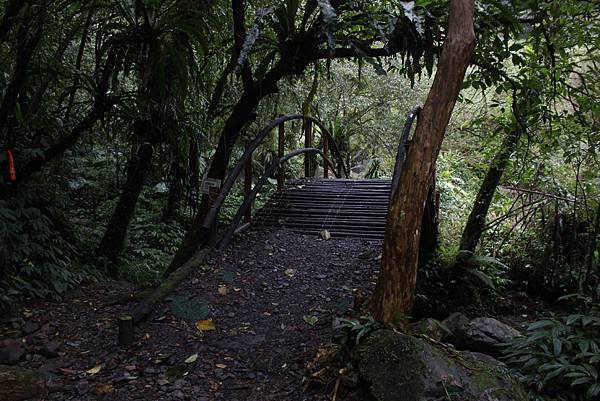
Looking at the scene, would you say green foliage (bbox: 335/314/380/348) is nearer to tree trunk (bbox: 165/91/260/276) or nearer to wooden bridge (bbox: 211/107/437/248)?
wooden bridge (bbox: 211/107/437/248)

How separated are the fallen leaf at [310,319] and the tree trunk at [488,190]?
255 centimetres

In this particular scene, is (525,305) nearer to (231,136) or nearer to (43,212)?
(231,136)

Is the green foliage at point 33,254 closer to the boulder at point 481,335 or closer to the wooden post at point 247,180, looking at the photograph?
the wooden post at point 247,180

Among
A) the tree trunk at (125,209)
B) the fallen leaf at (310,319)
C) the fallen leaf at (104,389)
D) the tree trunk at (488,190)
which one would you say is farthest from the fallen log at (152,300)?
the tree trunk at (488,190)

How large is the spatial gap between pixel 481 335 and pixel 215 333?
2.28 m

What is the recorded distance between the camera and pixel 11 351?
3004 millimetres

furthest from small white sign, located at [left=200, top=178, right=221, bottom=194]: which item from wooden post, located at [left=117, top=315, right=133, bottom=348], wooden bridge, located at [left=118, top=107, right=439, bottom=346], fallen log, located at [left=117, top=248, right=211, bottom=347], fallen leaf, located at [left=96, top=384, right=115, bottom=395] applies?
fallen leaf, located at [left=96, top=384, right=115, bottom=395]

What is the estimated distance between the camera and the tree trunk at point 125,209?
5086 mm

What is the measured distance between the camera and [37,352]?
3.12 m

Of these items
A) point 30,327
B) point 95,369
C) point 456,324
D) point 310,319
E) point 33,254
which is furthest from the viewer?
point 456,324

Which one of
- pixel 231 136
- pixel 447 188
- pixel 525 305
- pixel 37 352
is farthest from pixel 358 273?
pixel 447 188

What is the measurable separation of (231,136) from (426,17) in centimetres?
→ 210

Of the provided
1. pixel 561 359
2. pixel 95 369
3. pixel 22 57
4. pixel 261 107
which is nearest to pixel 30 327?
pixel 95 369

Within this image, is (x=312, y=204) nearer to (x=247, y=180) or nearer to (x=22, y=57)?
(x=247, y=180)
